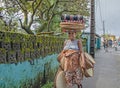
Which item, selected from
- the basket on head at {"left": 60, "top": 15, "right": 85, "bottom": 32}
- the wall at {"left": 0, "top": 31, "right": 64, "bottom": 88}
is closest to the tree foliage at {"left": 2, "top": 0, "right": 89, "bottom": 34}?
the wall at {"left": 0, "top": 31, "right": 64, "bottom": 88}

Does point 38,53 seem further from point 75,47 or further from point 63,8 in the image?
point 63,8

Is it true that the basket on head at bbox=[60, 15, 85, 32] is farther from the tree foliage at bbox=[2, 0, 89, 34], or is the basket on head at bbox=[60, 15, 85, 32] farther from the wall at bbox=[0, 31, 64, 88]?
the tree foliage at bbox=[2, 0, 89, 34]

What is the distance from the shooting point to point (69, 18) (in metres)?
9.13

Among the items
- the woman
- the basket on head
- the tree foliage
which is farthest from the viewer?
the tree foliage

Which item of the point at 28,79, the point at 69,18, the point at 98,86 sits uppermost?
the point at 69,18

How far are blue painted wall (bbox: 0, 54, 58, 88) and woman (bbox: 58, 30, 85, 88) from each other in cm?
92

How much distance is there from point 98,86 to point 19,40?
14.6 ft

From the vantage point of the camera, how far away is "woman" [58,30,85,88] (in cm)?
881

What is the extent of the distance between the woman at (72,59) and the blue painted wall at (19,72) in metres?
0.92

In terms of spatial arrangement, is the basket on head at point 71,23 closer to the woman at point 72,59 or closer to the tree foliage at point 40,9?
the woman at point 72,59

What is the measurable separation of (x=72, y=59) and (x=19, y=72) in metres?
1.56

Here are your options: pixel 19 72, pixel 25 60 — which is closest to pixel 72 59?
pixel 25 60

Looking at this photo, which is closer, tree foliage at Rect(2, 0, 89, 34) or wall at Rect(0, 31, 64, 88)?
wall at Rect(0, 31, 64, 88)

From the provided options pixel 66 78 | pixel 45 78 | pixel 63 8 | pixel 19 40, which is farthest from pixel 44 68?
pixel 63 8
